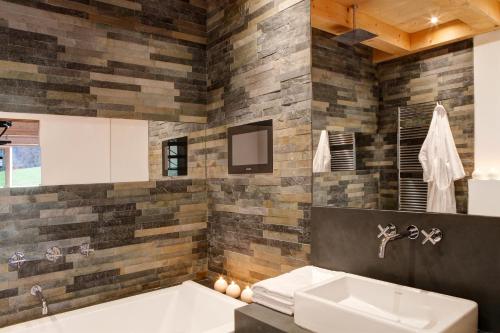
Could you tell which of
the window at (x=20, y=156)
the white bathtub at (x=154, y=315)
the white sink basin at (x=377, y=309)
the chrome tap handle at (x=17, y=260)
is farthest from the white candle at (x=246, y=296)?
the window at (x=20, y=156)

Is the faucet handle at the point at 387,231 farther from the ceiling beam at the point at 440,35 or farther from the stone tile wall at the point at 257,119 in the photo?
the ceiling beam at the point at 440,35

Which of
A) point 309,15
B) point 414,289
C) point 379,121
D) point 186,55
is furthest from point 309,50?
point 414,289

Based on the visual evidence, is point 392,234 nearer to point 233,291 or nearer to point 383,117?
point 383,117

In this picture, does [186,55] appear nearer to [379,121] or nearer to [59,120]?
[59,120]

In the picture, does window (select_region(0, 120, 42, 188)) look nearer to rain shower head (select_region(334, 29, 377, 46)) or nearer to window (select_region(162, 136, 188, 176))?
window (select_region(162, 136, 188, 176))

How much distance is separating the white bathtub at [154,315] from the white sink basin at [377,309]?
27.6 inches

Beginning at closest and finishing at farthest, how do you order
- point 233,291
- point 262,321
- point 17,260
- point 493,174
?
point 493,174 < point 262,321 < point 17,260 < point 233,291

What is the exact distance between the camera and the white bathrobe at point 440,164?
1.59 m

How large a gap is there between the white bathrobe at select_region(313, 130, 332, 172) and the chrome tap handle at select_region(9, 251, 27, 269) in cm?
187

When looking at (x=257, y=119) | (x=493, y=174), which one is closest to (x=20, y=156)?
(x=257, y=119)

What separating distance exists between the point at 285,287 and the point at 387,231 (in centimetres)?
58

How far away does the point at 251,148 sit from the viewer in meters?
2.53

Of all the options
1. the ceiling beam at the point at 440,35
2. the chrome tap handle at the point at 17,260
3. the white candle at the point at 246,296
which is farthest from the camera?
the white candle at the point at 246,296

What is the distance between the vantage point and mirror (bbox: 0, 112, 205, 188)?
2.20 metres
